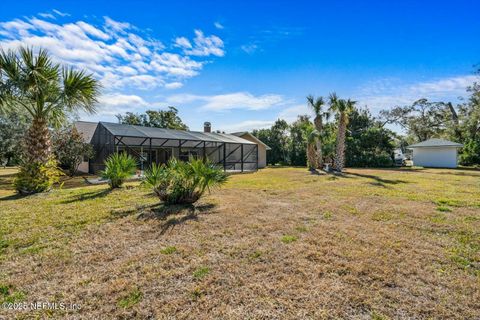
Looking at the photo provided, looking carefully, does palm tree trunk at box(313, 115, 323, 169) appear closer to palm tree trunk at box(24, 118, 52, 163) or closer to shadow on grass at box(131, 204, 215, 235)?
shadow on grass at box(131, 204, 215, 235)

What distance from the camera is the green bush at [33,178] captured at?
28.2ft

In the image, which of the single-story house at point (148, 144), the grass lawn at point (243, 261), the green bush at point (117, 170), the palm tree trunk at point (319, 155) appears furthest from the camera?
the palm tree trunk at point (319, 155)

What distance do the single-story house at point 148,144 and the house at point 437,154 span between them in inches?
734

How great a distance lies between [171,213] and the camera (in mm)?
6027

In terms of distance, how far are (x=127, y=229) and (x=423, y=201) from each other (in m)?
8.43

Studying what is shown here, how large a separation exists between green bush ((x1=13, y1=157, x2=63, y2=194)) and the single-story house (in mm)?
5362

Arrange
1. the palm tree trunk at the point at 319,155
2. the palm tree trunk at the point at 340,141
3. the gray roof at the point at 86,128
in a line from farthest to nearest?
1. the palm tree trunk at the point at 319,155
2. the gray roof at the point at 86,128
3. the palm tree trunk at the point at 340,141

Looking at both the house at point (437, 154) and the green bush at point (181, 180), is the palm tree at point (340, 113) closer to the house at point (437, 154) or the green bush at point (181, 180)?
the house at point (437, 154)

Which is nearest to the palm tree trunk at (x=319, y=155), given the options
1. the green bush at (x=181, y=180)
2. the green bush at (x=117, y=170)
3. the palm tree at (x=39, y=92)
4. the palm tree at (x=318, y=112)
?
the palm tree at (x=318, y=112)

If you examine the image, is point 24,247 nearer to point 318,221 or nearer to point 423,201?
point 318,221

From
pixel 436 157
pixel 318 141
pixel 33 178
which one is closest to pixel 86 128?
pixel 33 178

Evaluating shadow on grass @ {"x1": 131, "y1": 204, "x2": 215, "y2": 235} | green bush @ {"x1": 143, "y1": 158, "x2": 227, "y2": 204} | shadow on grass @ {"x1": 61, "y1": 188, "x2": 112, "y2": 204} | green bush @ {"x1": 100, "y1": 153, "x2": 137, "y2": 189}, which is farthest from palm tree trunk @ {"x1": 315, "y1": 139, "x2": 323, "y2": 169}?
shadow on grass @ {"x1": 61, "y1": 188, "x2": 112, "y2": 204}

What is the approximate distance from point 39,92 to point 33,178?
123 inches

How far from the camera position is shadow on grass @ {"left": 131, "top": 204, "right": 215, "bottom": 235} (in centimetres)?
527
